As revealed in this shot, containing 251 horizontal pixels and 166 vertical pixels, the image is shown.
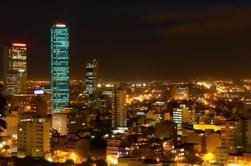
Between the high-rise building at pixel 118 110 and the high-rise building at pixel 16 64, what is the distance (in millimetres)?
8849

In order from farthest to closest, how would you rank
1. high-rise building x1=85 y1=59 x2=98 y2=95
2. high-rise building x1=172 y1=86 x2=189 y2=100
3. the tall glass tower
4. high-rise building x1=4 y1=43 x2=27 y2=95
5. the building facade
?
high-rise building x1=172 y1=86 x2=189 y2=100, high-rise building x1=85 y1=59 x2=98 y2=95, the tall glass tower, high-rise building x1=4 y1=43 x2=27 y2=95, the building facade

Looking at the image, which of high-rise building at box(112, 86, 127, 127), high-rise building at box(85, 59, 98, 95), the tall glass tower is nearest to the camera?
high-rise building at box(112, 86, 127, 127)

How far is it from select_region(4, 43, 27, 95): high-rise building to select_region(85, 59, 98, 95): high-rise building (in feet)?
15.6

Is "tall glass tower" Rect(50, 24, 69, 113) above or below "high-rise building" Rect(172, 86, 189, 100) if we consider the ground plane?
above

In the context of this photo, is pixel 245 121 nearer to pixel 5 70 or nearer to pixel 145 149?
pixel 145 149

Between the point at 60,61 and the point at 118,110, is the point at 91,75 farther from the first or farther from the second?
the point at 118,110

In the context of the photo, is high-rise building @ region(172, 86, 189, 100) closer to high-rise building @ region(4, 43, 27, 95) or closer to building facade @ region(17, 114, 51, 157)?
high-rise building @ region(4, 43, 27, 95)

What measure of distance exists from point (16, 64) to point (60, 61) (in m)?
2.29

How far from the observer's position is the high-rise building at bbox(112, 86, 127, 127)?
1897 centimetres

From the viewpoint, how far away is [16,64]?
1104 inches

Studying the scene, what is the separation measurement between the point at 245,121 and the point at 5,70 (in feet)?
56.1

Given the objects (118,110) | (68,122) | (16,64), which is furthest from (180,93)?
(68,122)

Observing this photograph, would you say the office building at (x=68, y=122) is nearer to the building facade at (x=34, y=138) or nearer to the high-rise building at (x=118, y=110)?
the high-rise building at (x=118, y=110)

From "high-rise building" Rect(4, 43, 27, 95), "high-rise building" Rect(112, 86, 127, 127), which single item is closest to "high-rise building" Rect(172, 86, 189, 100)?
"high-rise building" Rect(4, 43, 27, 95)
